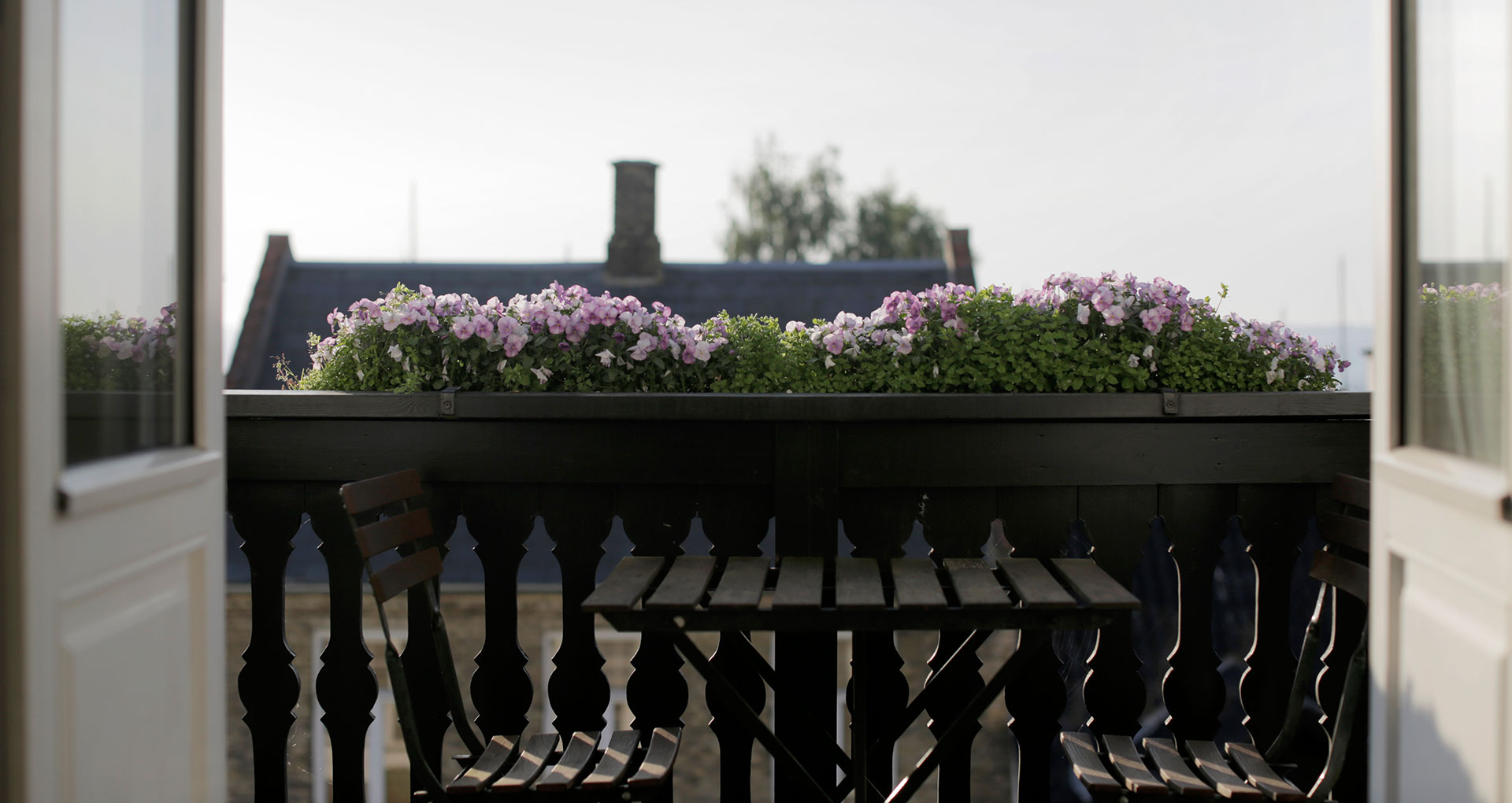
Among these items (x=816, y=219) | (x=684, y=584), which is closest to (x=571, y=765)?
(x=684, y=584)

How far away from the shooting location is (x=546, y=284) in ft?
37.3

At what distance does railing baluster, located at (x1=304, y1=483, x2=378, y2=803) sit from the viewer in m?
2.48

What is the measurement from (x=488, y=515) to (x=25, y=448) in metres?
1.22

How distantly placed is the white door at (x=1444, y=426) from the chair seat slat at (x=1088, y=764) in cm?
45

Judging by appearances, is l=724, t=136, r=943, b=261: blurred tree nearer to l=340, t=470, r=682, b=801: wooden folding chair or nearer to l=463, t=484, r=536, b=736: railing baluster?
l=463, t=484, r=536, b=736: railing baluster

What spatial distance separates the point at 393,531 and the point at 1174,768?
5.43 feet

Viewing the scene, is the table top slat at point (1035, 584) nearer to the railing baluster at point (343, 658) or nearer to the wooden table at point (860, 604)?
the wooden table at point (860, 604)

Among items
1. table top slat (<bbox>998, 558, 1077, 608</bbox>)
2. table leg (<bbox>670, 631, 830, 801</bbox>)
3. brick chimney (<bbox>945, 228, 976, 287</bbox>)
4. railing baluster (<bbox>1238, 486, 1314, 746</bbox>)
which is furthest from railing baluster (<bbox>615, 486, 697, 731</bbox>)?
brick chimney (<bbox>945, 228, 976, 287</bbox>)

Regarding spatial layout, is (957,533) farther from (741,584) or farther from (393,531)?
(393,531)

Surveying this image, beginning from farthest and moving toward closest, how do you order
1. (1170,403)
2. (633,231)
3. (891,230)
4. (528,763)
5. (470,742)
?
1. (891,230)
2. (633,231)
3. (1170,403)
4. (470,742)
5. (528,763)

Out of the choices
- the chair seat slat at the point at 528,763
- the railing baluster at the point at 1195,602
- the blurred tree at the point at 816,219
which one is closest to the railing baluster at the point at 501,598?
the chair seat slat at the point at 528,763

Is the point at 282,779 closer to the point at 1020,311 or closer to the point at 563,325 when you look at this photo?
the point at 563,325

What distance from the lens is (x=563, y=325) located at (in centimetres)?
258

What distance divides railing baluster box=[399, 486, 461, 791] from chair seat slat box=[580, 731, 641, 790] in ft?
1.43
